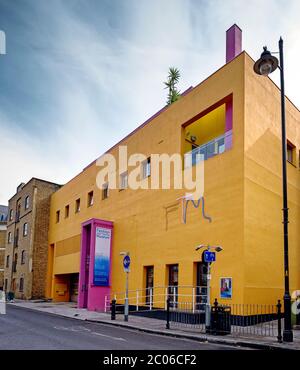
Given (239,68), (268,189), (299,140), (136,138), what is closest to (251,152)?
(268,189)

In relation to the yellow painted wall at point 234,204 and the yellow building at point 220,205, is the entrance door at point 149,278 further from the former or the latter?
the yellow painted wall at point 234,204

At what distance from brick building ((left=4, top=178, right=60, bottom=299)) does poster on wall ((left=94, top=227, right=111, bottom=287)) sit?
50.4ft

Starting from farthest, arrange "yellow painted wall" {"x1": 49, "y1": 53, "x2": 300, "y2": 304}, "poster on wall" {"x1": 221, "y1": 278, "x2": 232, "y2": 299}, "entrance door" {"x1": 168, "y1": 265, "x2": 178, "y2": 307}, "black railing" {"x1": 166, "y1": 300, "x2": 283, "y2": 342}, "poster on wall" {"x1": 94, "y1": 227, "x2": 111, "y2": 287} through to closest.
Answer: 1. "poster on wall" {"x1": 94, "y1": 227, "x2": 111, "y2": 287}
2. "entrance door" {"x1": 168, "y1": 265, "x2": 178, "y2": 307}
3. "yellow painted wall" {"x1": 49, "y1": 53, "x2": 300, "y2": 304}
4. "poster on wall" {"x1": 221, "y1": 278, "x2": 232, "y2": 299}
5. "black railing" {"x1": 166, "y1": 300, "x2": 283, "y2": 342}

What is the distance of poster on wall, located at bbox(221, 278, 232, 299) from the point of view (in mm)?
16438

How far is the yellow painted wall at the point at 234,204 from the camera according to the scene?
1681 cm

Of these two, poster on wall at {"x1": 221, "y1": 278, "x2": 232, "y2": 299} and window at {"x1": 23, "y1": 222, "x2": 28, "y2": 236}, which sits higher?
window at {"x1": 23, "y1": 222, "x2": 28, "y2": 236}

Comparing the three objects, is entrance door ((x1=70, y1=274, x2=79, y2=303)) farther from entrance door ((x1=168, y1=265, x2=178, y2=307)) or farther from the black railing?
the black railing

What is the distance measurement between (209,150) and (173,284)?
22.4 ft

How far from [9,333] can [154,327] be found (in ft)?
17.8

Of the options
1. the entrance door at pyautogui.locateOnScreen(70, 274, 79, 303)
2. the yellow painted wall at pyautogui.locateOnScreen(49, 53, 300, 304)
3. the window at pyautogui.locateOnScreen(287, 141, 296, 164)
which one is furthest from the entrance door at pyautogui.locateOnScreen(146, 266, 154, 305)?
the entrance door at pyautogui.locateOnScreen(70, 274, 79, 303)

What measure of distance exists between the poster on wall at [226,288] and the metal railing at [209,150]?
5.73 metres

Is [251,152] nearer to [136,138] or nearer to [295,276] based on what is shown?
[295,276]

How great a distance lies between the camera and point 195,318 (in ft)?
53.3

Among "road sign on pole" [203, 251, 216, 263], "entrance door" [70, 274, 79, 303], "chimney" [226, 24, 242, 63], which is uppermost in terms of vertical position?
"chimney" [226, 24, 242, 63]
